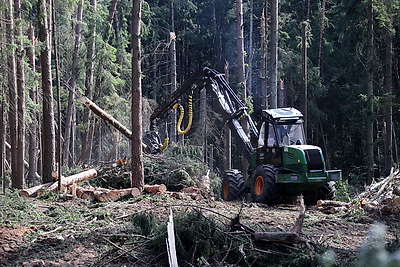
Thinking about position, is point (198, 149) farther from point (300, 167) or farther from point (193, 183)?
point (300, 167)

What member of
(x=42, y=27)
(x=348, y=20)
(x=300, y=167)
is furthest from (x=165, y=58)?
(x=300, y=167)

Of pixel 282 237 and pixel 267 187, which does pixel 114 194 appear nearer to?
pixel 267 187

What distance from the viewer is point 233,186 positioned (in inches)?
603

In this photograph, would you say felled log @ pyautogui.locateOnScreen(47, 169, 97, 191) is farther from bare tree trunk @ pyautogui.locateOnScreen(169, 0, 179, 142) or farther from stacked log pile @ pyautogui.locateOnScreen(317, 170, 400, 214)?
bare tree trunk @ pyautogui.locateOnScreen(169, 0, 179, 142)

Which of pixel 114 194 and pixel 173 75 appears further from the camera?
pixel 173 75

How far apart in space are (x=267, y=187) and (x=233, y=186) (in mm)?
2147

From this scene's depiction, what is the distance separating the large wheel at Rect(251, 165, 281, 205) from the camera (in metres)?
13.3

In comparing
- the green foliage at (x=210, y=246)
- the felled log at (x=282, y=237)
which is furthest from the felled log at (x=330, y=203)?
the felled log at (x=282, y=237)

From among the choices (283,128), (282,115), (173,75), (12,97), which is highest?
(173,75)

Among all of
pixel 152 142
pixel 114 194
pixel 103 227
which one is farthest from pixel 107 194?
pixel 152 142

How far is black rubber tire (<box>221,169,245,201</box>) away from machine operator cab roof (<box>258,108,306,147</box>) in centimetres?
168

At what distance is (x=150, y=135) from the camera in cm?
1862

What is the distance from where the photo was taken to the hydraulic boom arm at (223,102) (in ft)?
53.0

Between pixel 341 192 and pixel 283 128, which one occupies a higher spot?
pixel 283 128
